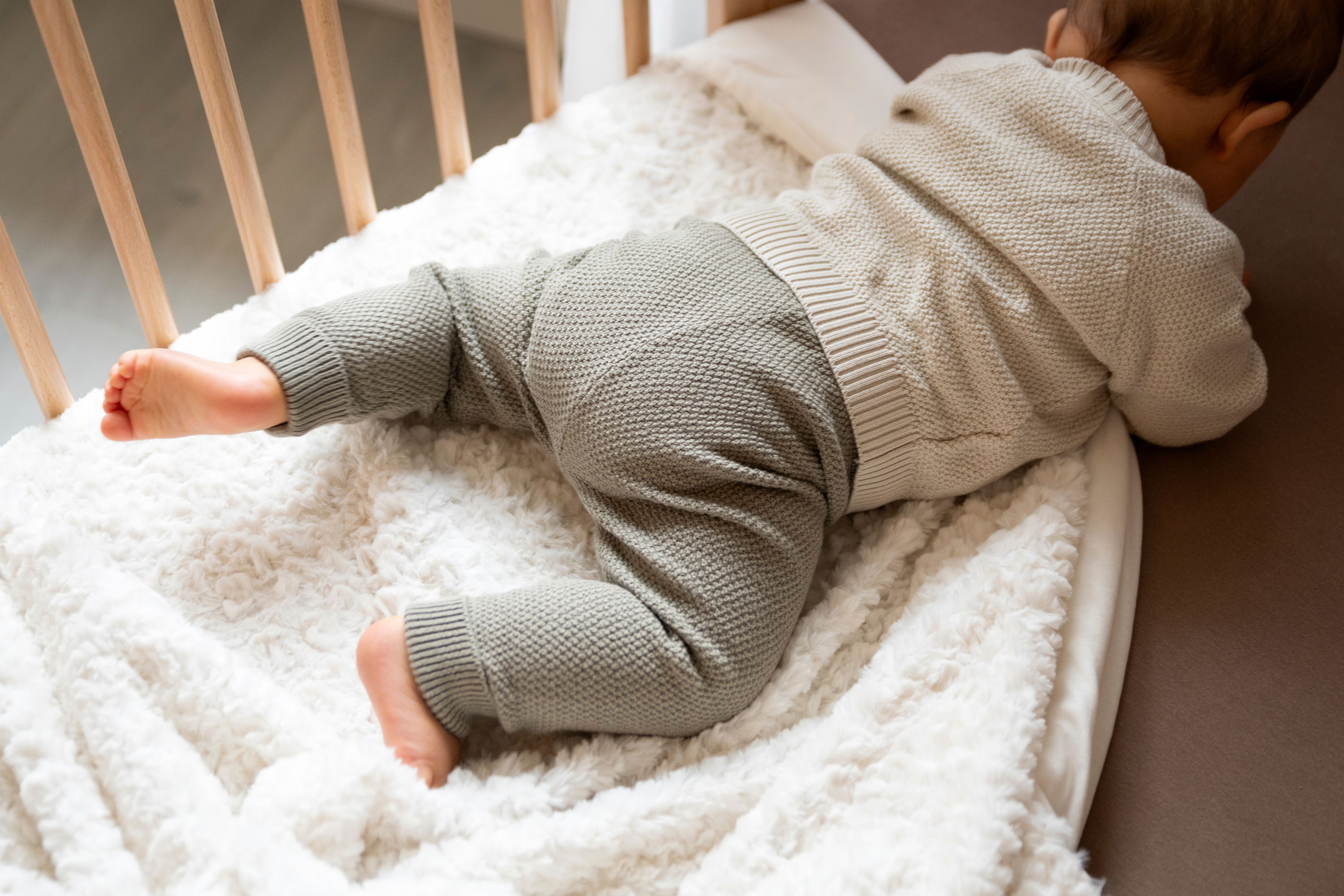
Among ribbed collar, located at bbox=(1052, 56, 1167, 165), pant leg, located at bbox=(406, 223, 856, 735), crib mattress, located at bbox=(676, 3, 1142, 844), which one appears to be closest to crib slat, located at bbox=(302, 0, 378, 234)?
pant leg, located at bbox=(406, 223, 856, 735)

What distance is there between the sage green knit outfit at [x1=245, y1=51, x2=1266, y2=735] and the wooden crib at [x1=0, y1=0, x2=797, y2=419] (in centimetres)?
18

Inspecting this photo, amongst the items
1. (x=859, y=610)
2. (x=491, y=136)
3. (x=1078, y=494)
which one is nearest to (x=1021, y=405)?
(x=1078, y=494)

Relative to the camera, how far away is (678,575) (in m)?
0.76

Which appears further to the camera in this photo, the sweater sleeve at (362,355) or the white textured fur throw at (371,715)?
the sweater sleeve at (362,355)

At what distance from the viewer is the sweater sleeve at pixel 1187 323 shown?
32.7 inches

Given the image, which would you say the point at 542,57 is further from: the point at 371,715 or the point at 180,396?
the point at 371,715

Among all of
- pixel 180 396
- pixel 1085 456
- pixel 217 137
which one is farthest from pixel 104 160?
pixel 1085 456

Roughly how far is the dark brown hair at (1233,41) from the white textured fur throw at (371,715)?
360mm

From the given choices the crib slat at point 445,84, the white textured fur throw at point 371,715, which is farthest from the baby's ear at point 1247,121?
the crib slat at point 445,84

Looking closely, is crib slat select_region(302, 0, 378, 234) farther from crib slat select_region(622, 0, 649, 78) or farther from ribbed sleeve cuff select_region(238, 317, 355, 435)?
crib slat select_region(622, 0, 649, 78)

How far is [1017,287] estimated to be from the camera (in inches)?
33.2

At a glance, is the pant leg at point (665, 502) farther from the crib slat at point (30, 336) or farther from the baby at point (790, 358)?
the crib slat at point (30, 336)

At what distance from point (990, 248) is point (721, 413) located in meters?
0.28

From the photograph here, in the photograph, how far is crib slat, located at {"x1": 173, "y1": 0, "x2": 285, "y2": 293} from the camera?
87cm
